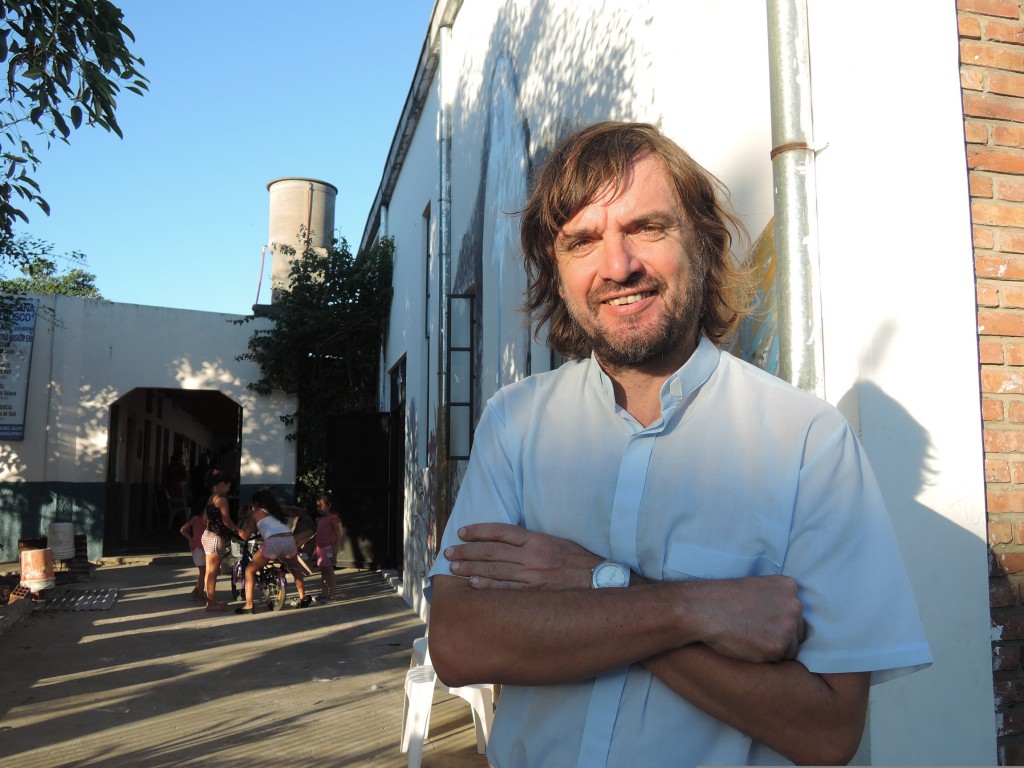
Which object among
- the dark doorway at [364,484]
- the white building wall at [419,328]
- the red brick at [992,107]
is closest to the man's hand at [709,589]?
the red brick at [992,107]

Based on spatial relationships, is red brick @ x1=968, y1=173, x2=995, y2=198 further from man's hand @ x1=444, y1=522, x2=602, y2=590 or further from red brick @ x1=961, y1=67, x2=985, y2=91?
man's hand @ x1=444, y1=522, x2=602, y2=590

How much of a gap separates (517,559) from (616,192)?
0.74 m

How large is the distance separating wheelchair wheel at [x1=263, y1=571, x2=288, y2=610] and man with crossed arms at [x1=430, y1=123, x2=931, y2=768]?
32.7 feet

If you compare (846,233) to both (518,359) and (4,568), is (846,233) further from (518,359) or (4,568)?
(4,568)

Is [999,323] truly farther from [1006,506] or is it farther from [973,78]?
[973,78]

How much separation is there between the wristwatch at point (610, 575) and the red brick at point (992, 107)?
6.30 feet

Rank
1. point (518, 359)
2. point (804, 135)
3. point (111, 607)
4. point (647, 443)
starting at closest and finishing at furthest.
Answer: point (647, 443)
point (804, 135)
point (518, 359)
point (111, 607)

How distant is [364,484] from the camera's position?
14383 millimetres

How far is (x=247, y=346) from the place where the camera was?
53.5ft

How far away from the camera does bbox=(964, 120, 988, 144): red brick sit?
2586mm

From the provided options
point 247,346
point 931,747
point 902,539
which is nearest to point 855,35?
point 902,539

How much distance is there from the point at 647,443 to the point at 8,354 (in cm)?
1596

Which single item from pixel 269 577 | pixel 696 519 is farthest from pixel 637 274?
pixel 269 577

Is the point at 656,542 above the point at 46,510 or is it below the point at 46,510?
above
